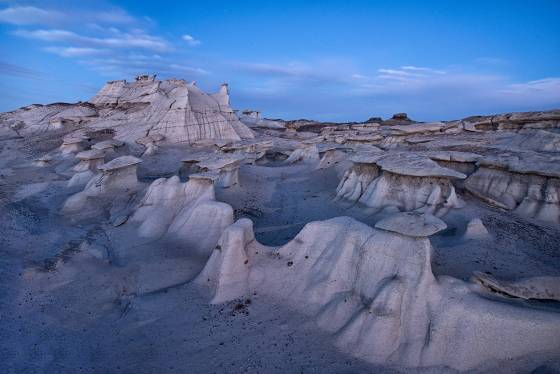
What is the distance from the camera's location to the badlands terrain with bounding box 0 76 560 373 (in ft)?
19.9

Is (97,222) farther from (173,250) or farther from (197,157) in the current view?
(197,157)

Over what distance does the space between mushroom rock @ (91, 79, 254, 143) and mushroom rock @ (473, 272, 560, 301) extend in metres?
22.1

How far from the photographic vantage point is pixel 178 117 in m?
25.9

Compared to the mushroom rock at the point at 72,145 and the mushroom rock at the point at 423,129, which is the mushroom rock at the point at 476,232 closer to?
the mushroom rock at the point at 423,129

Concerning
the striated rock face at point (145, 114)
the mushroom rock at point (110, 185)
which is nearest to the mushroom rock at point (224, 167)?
the mushroom rock at point (110, 185)

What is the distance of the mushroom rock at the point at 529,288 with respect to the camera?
607 cm

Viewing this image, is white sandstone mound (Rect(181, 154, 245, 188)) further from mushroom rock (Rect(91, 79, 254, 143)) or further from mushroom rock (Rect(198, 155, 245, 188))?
mushroom rock (Rect(91, 79, 254, 143))

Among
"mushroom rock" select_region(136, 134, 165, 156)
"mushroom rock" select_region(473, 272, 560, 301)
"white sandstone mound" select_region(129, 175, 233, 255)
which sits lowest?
"white sandstone mound" select_region(129, 175, 233, 255)

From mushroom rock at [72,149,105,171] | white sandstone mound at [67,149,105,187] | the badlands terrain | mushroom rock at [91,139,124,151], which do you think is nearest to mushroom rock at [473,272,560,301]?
the badlands terrain

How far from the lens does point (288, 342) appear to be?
6.68 metres

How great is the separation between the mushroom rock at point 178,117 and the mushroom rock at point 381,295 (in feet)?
60.0

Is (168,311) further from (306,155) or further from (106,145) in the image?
(106,145)

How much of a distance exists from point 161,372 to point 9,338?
10.9ft

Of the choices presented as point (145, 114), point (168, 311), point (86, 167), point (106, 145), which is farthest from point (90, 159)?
Answer: point (168, 311)
